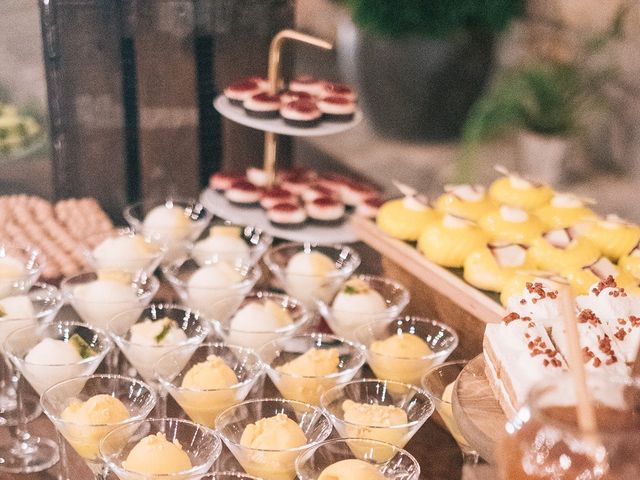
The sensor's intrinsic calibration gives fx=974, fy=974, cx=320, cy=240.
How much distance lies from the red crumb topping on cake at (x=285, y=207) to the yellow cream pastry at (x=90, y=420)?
110 cm

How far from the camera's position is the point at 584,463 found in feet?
3.39

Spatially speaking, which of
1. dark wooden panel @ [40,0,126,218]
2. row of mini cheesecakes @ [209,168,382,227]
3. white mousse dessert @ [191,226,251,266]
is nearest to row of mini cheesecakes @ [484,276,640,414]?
white mousse dessert @ [191,226,251,266]

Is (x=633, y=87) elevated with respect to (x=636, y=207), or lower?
elevated

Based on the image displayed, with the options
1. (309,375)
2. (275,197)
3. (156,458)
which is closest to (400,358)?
(309,375)

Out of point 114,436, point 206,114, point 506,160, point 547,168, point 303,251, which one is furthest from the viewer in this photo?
point 506,160

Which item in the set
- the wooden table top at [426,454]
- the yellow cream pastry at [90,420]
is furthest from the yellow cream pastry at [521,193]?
the yellow cream pastry at [90,420]

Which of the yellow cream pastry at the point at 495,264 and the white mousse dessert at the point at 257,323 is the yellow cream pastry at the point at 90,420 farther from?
the yellow cream pastry at the point at 495,264

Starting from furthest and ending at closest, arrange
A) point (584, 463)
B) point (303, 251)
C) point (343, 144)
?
point (343, 144) → point (303, 251) → point (584, 463)

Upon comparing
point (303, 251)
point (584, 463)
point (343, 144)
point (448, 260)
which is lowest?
point (343, 144)

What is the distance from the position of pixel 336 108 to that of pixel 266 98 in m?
0.20

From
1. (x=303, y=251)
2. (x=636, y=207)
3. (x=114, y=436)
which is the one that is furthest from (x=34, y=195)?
(x=636, y=207)

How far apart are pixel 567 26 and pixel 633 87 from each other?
1.52 feet

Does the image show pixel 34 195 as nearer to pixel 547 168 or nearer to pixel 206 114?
pixel 206 114

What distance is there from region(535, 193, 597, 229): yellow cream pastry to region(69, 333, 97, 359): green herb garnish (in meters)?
1.06
